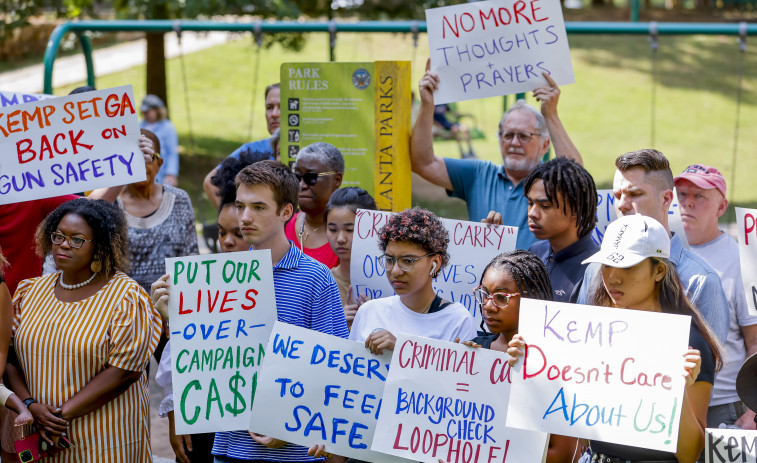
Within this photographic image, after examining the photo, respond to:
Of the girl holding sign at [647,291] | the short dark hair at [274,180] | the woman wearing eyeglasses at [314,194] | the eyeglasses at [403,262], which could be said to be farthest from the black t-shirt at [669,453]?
the woman wearing eyeglasses at [314,194]

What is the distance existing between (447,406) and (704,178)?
192 centimetres

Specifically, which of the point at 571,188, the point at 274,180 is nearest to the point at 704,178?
the point at 571,188

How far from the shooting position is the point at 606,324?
3.05 meters

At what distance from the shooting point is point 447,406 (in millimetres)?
3338

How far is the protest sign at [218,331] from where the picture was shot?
3660 millimetres

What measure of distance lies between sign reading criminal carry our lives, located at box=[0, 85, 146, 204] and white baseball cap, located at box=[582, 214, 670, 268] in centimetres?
264

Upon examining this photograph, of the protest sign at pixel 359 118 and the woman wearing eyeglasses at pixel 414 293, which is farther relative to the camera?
the protest sign at pixel 359 118

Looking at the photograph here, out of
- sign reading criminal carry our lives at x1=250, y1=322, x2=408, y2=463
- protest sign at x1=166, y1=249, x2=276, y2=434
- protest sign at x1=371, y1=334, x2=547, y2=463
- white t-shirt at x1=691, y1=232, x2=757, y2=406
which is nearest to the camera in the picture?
protest sign at x1=371, y1=334, x2=547, y2=463

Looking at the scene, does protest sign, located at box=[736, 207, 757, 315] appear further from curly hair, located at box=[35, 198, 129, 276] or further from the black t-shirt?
curly hair, located at box=[35, 198, 129, 276]

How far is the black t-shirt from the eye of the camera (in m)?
3.00

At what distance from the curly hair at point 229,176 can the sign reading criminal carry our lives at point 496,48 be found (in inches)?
47.5

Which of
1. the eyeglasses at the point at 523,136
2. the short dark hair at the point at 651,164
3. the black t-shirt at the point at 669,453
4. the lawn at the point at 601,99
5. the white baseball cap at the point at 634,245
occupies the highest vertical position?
the lawn at the point at 601,99

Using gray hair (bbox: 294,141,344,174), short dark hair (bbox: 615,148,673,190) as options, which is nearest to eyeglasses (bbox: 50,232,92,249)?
gray hair (bbox: 294,141,344,174)

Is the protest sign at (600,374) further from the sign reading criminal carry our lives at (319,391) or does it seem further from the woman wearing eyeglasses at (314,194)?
the woman wearing eyeglasses at (314,194)
